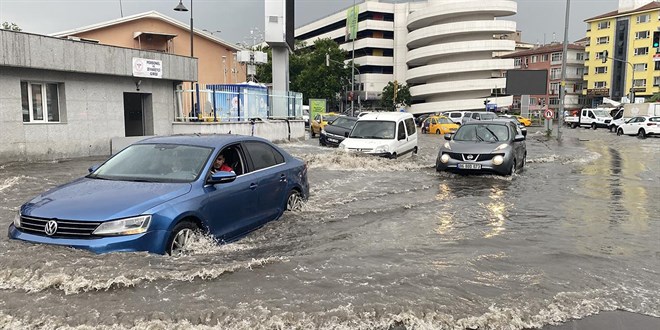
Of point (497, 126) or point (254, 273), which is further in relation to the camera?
point (497, 126)

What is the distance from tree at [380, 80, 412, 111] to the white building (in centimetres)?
147

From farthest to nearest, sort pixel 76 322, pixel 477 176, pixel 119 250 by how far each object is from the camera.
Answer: pixel 477 176 → pixel 119 250 → pixel 76 322

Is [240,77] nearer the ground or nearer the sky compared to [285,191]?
nearer the sky

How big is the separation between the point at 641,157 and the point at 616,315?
18.9 m

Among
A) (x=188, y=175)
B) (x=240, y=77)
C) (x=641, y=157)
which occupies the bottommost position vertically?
(x=641, y=157)

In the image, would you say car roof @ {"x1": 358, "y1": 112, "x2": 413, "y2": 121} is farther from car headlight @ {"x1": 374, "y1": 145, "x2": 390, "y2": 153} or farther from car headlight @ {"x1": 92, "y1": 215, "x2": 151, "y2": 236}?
car headlight @ {"x1": 92, "y1": 215, "x2": 151, "y2": 236}

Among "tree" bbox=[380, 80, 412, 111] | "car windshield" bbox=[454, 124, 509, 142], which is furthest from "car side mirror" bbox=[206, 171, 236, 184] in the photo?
"tree" bbox=[380, 80, 412, 111]

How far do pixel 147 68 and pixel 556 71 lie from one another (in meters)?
77.3

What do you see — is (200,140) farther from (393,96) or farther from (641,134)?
(393,96)

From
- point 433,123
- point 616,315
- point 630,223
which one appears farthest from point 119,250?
point 433,123

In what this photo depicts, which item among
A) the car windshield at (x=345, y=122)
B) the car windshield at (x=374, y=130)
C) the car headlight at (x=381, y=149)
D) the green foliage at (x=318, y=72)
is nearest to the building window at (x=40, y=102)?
the car windshield at (x=374, y=130)

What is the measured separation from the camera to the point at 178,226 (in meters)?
5.27

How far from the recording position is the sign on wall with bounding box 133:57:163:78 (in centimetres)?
1817

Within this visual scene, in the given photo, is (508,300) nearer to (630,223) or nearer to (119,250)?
(119,250)
